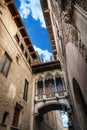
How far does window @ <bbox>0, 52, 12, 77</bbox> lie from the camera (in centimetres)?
734

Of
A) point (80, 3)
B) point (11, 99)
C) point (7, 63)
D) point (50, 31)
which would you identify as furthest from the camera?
point (50, 31)

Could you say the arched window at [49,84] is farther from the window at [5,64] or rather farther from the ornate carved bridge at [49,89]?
the window at [5,64]

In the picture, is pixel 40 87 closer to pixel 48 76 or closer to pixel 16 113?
pixel 48 76

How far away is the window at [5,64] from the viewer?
734 centimetres

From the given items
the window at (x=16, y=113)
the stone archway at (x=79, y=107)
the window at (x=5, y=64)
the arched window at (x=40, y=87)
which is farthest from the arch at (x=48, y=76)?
the stone archway at (x=79, y=107)

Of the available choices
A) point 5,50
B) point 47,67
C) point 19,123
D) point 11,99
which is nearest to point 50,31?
point 47,67

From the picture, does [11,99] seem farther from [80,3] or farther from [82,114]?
[80,3]

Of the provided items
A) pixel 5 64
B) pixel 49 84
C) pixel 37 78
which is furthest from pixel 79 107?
pixel 37 78

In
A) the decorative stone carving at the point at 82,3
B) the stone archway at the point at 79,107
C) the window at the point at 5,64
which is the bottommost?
the stone archway at the point at 79,107

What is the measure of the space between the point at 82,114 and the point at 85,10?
4465 mm

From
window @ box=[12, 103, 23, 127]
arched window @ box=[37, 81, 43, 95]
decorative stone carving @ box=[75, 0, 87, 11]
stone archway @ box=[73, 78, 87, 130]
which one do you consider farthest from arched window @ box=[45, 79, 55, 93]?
decorative stone carving @ box=[75, 0, 87, 11]

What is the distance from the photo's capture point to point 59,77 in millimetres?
12953

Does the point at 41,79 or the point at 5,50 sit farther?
the point at 41,79

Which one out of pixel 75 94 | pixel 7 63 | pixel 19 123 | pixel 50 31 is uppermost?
pixel 50 31
